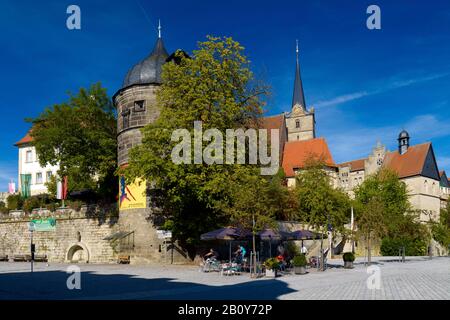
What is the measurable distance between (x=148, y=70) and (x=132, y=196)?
27.8ft

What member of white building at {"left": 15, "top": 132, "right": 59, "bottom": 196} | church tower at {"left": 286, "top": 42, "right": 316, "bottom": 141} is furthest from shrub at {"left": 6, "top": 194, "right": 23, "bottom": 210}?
church tower at {"left": 286, "top": 42, "right": 316, "bottom": 141}

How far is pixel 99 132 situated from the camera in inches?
1510

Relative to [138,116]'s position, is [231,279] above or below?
below

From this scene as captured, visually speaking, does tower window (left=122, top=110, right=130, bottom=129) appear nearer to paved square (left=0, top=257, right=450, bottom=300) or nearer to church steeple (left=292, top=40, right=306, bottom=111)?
paved square (left=0, top=257, right=450, bottom=300)

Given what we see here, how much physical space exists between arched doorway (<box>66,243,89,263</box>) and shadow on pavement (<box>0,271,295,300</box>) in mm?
17978

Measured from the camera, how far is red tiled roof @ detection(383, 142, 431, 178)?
71562 mm

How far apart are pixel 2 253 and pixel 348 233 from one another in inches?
1204

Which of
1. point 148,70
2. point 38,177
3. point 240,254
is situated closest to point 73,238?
point 148,70

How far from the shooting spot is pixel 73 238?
38781mm

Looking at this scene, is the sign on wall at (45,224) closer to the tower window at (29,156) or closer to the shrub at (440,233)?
the tower window at (29,156)

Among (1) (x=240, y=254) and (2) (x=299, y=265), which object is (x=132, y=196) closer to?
(1) (x=240, y=254)

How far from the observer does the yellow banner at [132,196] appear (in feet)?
107

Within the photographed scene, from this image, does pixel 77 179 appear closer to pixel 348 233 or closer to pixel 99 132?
pixel 99 132
